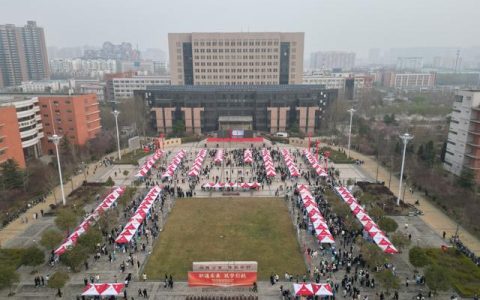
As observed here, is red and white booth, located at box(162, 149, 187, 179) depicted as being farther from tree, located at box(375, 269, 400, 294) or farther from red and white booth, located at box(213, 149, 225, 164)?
tree, located at box(375, 269, 400, 294)

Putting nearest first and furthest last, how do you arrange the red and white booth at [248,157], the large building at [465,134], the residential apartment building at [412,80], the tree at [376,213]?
the tree at [376,213] < the large building at [465,134] < the red and white booth at [248,157] < the residential apartment building at [412,80]

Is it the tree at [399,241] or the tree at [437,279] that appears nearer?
the tree at [437,279]

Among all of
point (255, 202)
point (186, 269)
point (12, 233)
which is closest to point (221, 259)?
point (186, 269)

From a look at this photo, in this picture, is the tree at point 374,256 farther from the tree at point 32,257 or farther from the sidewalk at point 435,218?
the tree at point 32,257

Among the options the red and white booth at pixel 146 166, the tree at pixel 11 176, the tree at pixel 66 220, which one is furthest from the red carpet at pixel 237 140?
the tree at pixel 66 220

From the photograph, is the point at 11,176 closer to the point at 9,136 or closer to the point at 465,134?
the point at 9,136

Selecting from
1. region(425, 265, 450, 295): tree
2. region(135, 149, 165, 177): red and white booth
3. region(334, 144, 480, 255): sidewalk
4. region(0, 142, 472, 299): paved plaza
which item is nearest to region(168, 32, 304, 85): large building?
region(0, 142, 472, 299): paved plaza

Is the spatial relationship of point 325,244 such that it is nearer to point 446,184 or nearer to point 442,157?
point 446,184
